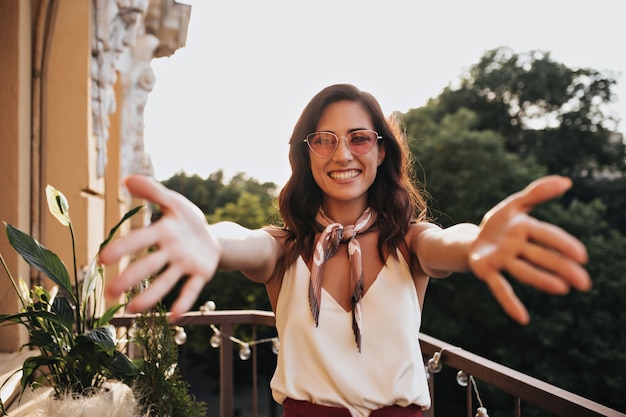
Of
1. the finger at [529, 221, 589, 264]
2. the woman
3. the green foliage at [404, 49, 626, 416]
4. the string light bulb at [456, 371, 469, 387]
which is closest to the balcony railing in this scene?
the string light bulb at [456, 371, 469, 387]

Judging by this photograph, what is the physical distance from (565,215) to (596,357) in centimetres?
375

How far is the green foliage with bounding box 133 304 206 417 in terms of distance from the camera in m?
2.19

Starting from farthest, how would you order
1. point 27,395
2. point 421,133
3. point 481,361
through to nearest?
point 421,133, point 27,395, point 481,361

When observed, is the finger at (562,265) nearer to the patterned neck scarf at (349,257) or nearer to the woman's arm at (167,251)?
the woman's arm at (167,251)

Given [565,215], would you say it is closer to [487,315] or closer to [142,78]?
[487,315]

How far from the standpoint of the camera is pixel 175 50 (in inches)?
386

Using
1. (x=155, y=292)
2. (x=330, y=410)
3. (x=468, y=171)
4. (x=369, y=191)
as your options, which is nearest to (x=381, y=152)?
(x=369, y=191)

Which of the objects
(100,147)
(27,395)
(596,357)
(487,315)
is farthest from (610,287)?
(27,395)

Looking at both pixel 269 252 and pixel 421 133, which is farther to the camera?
pixel 421 133

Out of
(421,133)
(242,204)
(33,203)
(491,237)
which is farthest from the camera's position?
(242,204)

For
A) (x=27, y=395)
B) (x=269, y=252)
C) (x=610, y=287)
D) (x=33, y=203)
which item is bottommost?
(x=610, y=287)

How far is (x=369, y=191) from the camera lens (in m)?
1.66

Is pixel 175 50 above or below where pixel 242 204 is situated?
above

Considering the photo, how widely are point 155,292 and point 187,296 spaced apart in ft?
0.15
